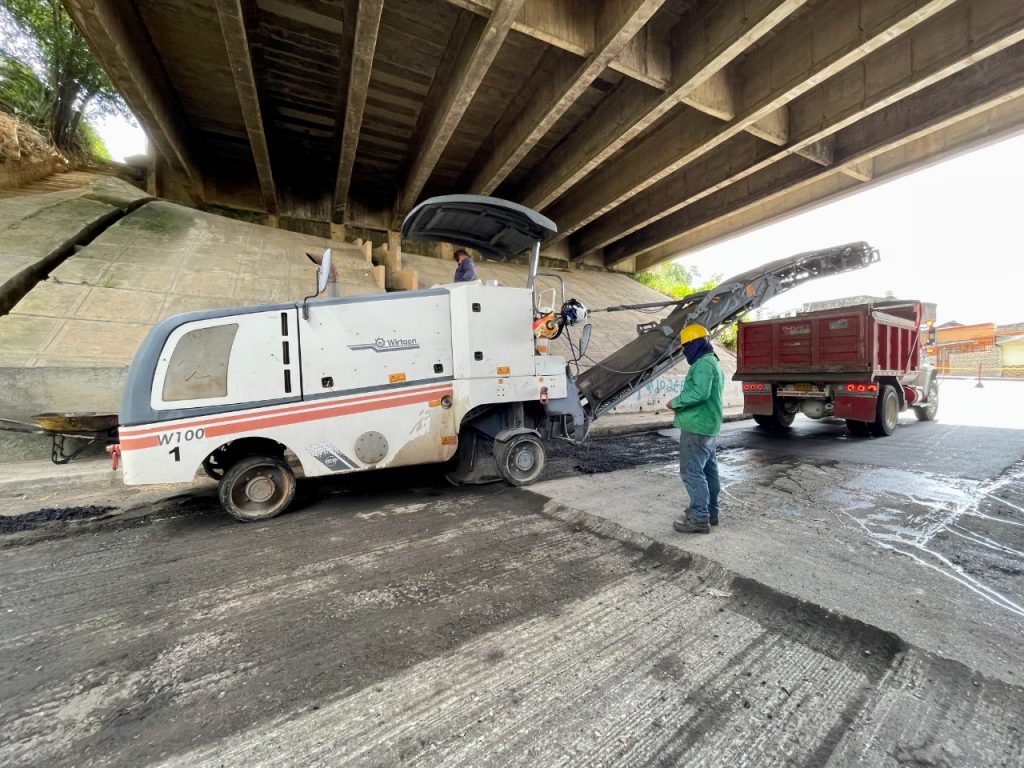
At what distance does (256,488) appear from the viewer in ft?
13.8

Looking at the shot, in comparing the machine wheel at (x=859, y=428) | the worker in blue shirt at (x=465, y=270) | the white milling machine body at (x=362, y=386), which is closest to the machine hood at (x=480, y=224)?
the white milling machine body at (x=362, y=386)

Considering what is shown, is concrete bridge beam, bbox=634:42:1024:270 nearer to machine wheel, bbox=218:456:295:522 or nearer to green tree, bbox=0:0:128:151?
machine wheel, bbox=218:456:295:522

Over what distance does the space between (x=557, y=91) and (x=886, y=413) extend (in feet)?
29.9

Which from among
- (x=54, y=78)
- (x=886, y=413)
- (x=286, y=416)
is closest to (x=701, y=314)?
(x=886, y=413)

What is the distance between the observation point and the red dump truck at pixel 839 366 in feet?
24.7

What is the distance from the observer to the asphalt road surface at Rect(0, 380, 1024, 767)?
164 cm

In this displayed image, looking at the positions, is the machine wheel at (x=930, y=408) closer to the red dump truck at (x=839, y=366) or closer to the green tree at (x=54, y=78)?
the red dump truck at (x=839, y=366)

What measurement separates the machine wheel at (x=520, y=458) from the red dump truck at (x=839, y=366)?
606 centimetres

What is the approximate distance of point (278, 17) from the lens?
26.2ft

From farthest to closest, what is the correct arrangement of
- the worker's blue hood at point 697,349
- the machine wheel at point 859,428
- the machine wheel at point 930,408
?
the machine wheel at point 930,408 < the machine wheel at point 859,428 < the worker's blue hood at point 697,349

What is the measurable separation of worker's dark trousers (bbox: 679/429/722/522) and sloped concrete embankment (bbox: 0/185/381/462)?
8118mm

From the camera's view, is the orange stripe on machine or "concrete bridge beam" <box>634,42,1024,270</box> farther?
"concrete bridge beam" <box>634,42,1024,270</box>

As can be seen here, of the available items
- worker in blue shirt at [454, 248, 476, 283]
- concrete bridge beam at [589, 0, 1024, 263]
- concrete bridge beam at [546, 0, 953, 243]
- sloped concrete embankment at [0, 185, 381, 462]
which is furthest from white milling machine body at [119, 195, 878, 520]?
concrete bridge beam at [589, 0, 1024, 263]

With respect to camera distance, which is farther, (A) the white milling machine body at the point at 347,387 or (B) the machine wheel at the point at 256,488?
(B) the machine wheel at the point at 256,488
